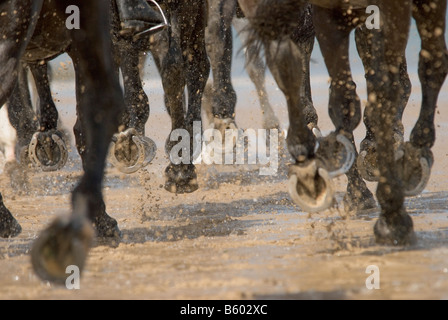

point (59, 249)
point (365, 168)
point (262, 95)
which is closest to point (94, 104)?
point (59, 249)

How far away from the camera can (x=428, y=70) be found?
5.57m

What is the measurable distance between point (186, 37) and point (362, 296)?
4772 mm

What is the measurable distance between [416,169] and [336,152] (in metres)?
0.43

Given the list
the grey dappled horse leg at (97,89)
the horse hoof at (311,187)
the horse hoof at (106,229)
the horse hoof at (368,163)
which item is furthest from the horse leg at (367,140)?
the grey dappled horse leg at (97,89)

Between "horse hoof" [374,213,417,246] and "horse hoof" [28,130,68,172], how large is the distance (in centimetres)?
362

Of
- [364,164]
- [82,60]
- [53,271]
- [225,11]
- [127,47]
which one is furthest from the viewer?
[225,11]

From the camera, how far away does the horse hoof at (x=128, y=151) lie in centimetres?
775

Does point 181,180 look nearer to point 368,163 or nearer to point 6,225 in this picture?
point 368,163

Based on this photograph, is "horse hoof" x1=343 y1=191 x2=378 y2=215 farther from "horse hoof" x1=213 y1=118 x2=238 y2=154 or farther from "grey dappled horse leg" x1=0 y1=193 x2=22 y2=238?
"grey dappled horse leg" x1=0 y1=193 x2=22 y2=238

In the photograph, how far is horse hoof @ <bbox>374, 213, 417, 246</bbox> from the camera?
470 cm

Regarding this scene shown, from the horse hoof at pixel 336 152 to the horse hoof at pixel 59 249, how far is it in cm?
212

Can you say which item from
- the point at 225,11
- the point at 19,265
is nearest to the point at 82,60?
the point at 19,265

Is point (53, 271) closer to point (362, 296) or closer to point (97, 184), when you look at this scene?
point (97, 184)
